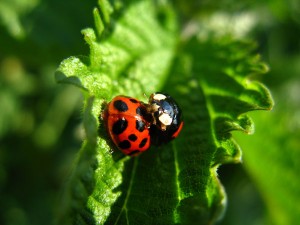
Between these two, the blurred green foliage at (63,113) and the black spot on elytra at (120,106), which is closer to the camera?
the black spot on elytra at (120,106)

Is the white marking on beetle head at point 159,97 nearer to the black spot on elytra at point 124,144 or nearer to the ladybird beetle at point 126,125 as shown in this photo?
the ladybird beetle at point 126,125

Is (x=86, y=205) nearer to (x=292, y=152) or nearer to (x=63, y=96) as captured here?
(x=292, y=152)

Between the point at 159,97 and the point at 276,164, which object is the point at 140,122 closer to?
the point at 159,97

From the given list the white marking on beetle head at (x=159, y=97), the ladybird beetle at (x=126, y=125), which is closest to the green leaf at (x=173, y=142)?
the ladybird beetle at (x=126, y=125)

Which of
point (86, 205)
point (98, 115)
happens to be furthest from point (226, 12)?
point (86, 205)

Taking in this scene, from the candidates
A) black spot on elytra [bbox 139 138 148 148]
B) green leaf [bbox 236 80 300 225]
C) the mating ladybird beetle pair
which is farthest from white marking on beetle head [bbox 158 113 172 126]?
green leaf [bbox 236 80 300 225]

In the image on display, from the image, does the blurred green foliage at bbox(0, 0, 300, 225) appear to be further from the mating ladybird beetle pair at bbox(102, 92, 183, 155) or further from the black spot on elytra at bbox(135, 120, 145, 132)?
the black spot on elytra at bbox(135, 120, 145, 132)

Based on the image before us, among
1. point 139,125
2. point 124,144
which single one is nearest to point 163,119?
point 139,125
